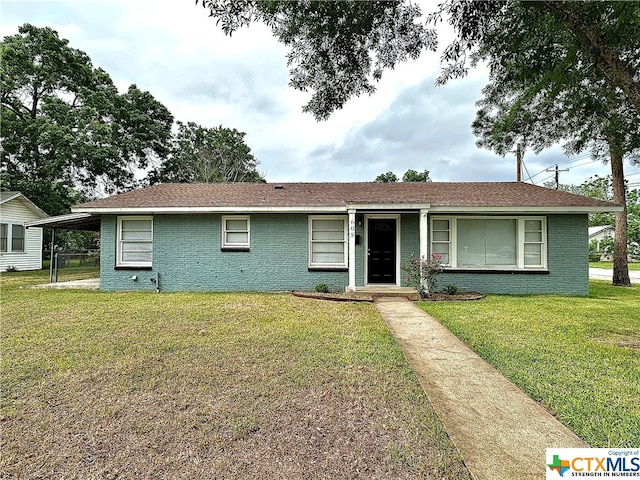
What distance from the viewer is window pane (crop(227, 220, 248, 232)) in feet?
36.1

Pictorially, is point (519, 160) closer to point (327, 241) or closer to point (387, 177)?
point (327, 241)

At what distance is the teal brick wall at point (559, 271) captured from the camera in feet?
33.7

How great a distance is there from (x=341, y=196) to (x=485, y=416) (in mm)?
9393

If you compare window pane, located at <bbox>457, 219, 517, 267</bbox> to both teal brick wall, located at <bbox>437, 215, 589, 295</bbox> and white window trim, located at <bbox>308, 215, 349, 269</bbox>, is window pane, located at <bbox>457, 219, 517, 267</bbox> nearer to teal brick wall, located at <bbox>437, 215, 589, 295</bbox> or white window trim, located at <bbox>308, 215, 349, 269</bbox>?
teal brick wall, located at <bbox>437, 215, 589, 295</bbox>

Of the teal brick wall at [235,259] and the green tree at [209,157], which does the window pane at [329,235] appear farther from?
the green tree at [209,157]

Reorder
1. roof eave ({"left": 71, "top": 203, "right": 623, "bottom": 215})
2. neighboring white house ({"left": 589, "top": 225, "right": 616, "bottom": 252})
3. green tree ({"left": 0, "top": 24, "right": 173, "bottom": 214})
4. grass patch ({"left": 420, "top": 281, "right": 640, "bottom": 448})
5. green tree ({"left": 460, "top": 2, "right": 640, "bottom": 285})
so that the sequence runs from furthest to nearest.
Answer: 1. neighboring white house ({"left": 589, "top": 225, "right": 616, "bottom": 252})
2. green tree ({"left": 0, "top": 24, "right": 173, "bottom": 214})
3. roof eave ({"left": 71, "top": 203, "right": 623, "bottom": 215})
4. green tree ({"left": 460, "top": 2, "right": 640, "bottom": 285})
5. grass patch ({"left": 420, "top": 281, "right": 640, "bottom": 448})

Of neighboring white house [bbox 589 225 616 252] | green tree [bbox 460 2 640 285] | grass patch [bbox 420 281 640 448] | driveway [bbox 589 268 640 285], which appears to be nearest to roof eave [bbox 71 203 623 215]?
green tree [bbox 460 2 640 285]

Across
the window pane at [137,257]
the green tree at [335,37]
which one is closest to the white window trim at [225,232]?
the window pane at [137,257]

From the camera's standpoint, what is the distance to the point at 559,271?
10352 millimetres

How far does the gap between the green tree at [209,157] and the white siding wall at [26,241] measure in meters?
10.6

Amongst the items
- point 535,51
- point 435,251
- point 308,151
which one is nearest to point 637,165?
point 435,251

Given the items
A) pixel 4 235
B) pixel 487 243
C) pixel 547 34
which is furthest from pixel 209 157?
pixel 547 34

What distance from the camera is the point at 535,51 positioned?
5.96 meters

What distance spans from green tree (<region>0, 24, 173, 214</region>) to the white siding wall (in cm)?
240
